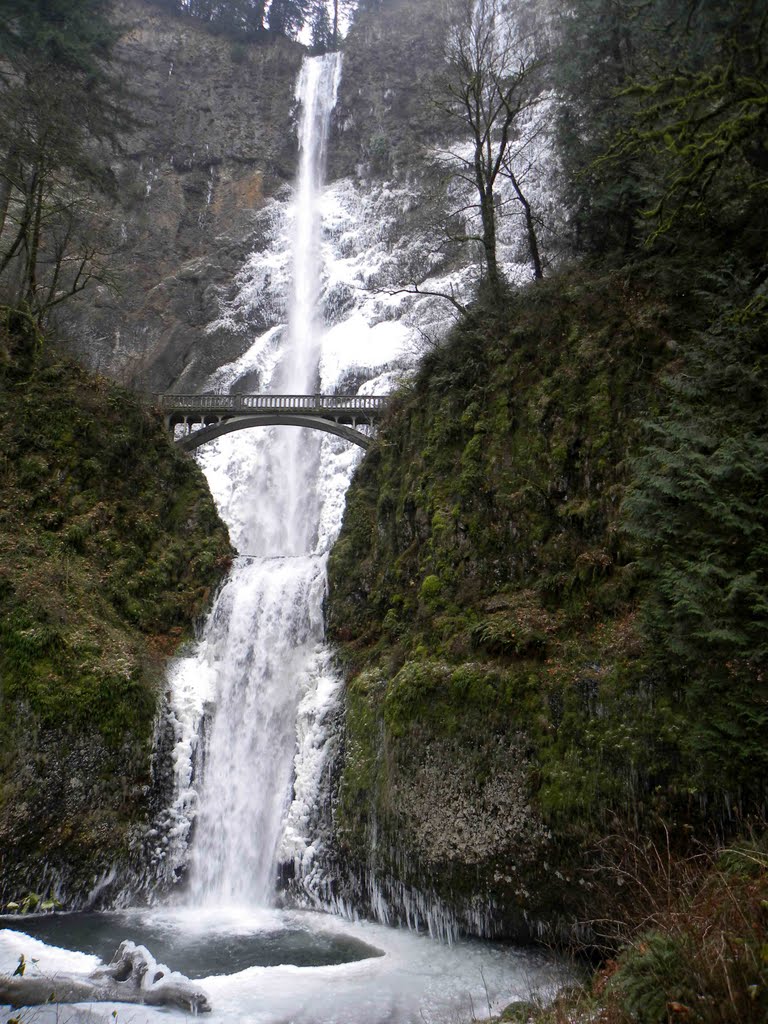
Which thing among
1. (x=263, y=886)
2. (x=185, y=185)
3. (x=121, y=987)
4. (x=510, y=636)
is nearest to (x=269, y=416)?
(x=510, y=636)

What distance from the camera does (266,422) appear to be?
24.6m

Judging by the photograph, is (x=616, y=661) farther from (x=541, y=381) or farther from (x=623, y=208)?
(x=623, y=208)

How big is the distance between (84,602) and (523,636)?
8.84 meters

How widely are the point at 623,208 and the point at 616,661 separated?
9050mm

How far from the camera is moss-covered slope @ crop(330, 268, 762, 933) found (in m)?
8.53

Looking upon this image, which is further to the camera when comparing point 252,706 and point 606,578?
point 252,706

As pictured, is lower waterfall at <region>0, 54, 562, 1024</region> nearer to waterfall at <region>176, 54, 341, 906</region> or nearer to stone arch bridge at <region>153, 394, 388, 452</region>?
waterfall at <region>176, 54, 341, 906</region>

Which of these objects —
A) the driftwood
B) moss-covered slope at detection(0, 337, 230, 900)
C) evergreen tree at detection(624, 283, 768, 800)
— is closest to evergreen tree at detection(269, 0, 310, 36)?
moss-covered slope at detection(0, 337, 230, 900)

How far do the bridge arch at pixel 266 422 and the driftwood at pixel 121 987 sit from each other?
17.1 m

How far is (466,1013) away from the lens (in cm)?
755

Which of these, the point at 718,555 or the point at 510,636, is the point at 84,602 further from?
the point at 718,555

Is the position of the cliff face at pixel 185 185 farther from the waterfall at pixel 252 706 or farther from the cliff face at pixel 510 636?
the cliff face at pixel 510 636

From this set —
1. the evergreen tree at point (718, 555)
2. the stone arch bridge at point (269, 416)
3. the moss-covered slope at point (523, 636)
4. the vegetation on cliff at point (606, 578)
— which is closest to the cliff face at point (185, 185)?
Answer: the stone arch bridge at point (269, 416)

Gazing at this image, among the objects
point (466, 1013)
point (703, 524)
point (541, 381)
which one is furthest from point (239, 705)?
point (703, 524)
